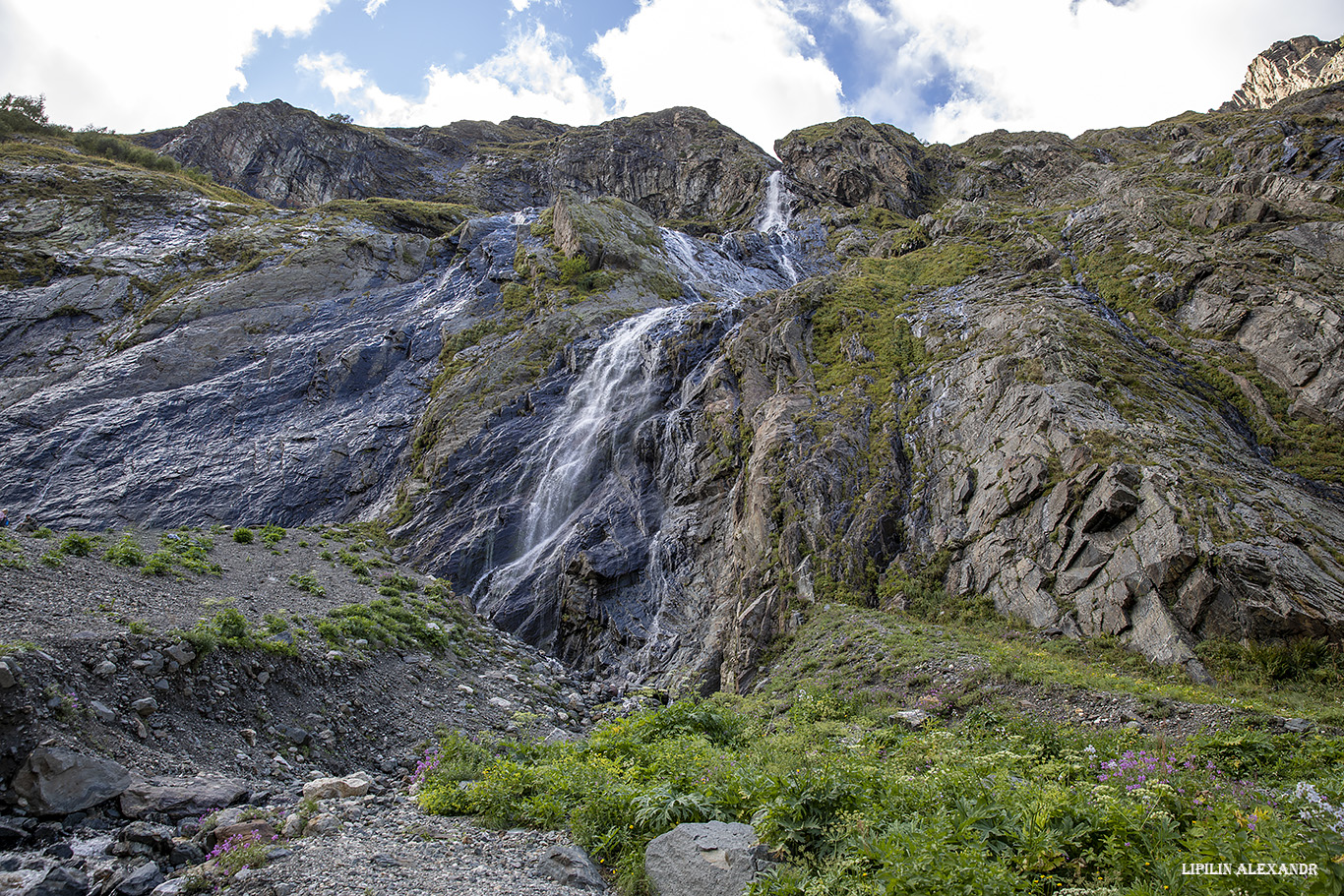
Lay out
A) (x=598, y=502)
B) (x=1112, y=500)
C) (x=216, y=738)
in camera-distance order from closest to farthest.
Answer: (x=216, y=738) < (x=1112, y=500) < (x=598, y=502)

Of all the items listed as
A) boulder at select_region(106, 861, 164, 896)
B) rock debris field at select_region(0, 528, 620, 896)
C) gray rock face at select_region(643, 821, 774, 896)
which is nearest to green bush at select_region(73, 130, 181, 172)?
rock debris field at select_region(0, 528, 620, 896)

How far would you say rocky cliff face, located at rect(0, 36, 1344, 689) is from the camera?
679 inches

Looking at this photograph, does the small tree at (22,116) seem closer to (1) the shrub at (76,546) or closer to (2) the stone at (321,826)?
(1) the shrub at (76,546)

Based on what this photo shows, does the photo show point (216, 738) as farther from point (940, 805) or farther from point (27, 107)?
point (27, 107)

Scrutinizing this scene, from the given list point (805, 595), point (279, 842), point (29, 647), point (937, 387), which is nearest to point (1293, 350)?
point (937, 387)

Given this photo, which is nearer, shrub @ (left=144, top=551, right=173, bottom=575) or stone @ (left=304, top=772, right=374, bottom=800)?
stone @ (left=304, top=772, right=374, bottom=800)

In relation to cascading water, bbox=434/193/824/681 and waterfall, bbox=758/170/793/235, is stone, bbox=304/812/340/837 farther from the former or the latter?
waterfall, bbox=758/170/793/235

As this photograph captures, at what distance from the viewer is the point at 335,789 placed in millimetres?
8266

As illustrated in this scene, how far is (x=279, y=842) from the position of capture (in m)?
6.56

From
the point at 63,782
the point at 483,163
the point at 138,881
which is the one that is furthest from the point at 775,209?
the point at 138,881

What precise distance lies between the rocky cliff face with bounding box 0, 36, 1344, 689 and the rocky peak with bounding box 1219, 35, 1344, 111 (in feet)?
230

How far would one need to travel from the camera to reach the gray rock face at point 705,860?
5.23 metres

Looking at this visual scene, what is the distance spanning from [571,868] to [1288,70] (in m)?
161

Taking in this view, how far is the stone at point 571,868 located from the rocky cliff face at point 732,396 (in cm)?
1179
